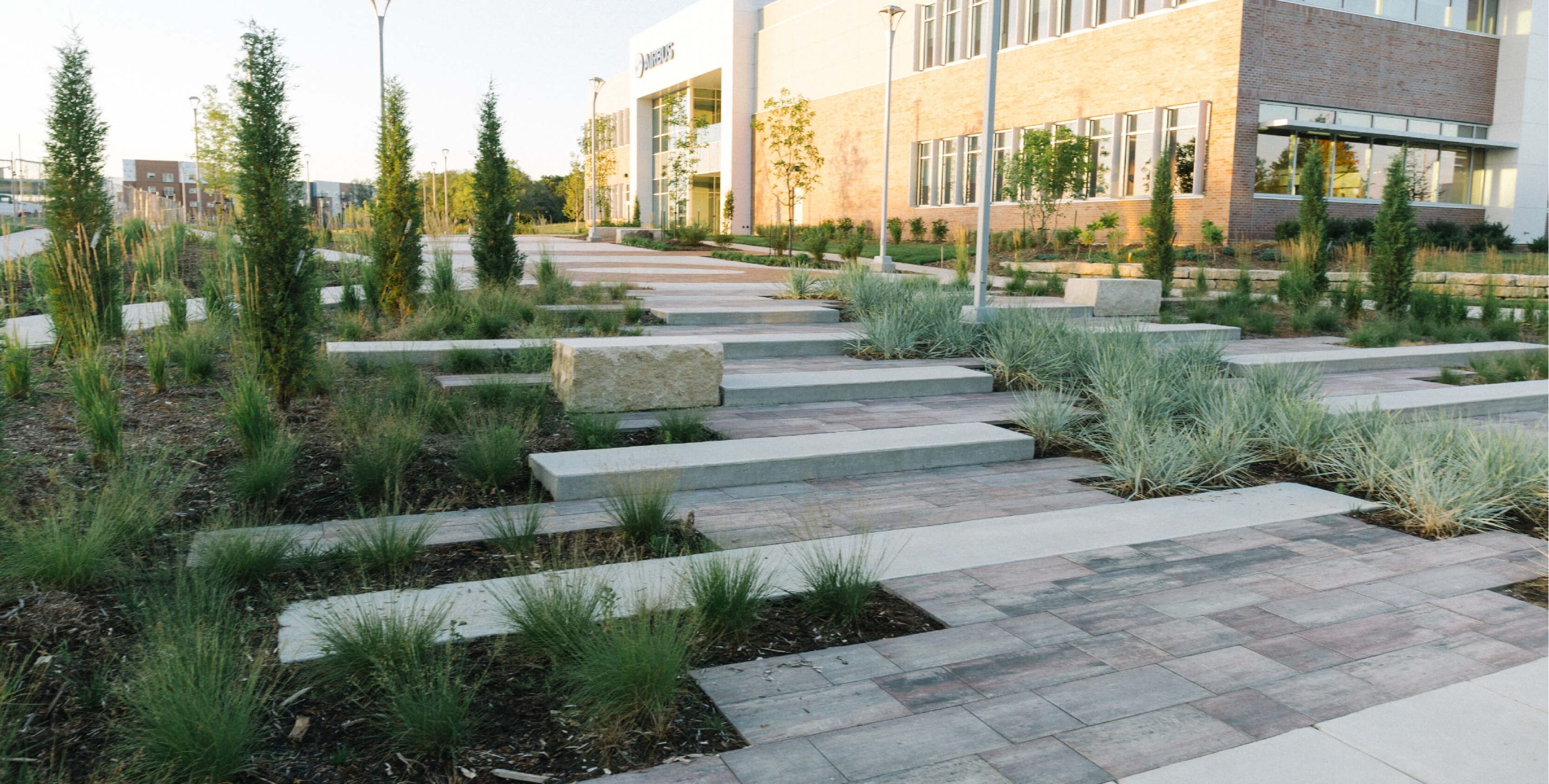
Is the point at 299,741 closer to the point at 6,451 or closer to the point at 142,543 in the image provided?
the point at 142,543

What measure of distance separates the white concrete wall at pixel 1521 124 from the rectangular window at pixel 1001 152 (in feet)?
42.9

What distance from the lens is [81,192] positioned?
28.6ft

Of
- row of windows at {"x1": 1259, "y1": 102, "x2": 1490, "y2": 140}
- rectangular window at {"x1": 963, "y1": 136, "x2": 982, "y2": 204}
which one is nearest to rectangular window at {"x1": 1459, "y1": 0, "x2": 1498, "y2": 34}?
row of windows at {"x1": 1259, "y1": 102, "x2": 1490, "y2": 140}

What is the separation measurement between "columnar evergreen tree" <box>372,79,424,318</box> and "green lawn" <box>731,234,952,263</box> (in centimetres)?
1287

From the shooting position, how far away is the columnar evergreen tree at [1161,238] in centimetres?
1619

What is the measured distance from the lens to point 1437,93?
1063 inches

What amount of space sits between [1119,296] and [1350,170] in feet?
56.1

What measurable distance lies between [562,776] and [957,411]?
5394 mm

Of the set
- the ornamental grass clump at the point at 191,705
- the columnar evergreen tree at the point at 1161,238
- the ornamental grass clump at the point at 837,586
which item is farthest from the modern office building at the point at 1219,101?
the ornamental grass clump at the point at 191,705

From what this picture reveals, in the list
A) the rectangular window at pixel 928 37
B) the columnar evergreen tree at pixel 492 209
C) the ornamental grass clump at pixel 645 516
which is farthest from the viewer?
the rectangular window at pixel 928 37

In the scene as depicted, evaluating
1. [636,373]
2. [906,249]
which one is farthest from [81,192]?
[906,249]

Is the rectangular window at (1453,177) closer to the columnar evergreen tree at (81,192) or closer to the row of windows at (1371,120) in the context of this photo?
the row of windows at (1371,120)

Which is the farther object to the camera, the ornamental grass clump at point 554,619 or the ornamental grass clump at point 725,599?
the ornamental grass clump at point 725,599

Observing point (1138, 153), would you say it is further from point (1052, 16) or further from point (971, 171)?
point (971, 171)
